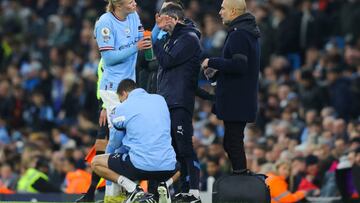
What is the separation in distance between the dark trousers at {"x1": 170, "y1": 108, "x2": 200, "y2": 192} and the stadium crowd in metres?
1.13

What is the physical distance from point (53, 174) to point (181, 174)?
7322mm

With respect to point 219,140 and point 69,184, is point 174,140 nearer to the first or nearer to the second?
point 69,184

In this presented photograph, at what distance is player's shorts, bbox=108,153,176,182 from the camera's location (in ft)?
44.7

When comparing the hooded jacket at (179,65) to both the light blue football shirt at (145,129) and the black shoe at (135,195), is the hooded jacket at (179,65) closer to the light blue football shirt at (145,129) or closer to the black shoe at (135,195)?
the light blue football shirt at (145,129)

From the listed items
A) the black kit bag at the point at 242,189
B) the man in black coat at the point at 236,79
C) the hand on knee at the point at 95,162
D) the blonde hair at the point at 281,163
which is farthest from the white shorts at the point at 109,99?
the blonde hair at the point at 281,163

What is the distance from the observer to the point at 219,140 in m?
21.4

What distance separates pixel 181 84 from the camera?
14.0 metres

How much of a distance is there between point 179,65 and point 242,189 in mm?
1451

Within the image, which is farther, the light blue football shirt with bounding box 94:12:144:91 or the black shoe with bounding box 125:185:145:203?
the light blue football shirt with bounding box 94:12:144:91

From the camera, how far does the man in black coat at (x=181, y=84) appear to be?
14.0 m

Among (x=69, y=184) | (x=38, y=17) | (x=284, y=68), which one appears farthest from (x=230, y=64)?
(x=38, y=17)

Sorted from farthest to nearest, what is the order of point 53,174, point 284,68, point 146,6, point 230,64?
point 146,6, point 284,68, point 53,174, point 230,64

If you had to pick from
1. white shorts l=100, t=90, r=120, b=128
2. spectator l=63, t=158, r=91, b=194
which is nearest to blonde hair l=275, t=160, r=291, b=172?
spectator l=63, t=158, r=91, b=194

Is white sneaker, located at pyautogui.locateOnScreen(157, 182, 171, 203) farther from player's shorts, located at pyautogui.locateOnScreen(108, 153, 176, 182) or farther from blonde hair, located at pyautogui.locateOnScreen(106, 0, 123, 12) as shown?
blonde hair, located at pyautogui.locateOnScreen(106, 0, 123, 12)
